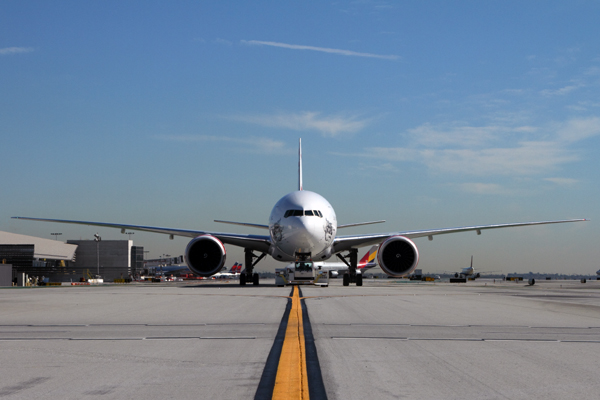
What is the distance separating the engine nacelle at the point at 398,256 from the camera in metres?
32.0

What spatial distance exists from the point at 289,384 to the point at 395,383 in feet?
3.32

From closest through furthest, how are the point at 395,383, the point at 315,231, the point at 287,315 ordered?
the point at 395,383 < the point at 287,315 < the point at 315,231

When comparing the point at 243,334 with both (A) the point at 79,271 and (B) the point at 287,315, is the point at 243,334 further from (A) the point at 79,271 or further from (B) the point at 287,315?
(A) the point at 79,271

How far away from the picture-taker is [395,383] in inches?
224

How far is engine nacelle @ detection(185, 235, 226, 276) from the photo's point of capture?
31.7 metres

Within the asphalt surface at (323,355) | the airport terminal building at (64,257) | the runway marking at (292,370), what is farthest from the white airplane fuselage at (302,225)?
the airport terminal building at (64,257)

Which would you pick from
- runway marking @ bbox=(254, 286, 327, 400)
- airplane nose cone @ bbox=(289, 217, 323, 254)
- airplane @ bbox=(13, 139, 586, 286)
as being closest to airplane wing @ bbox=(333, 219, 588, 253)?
airplane @ bbox=(13, 139, 586, 286)

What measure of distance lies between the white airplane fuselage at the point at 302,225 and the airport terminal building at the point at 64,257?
70380 millimetres

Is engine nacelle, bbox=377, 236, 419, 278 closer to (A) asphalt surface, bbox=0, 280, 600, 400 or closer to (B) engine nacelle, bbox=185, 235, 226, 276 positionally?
(B) engine nacelle, bbox=185, 235, 226, 276

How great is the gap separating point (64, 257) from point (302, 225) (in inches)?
3892

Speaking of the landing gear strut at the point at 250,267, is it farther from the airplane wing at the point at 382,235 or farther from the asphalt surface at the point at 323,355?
the asphalt surface at the point at 323,355

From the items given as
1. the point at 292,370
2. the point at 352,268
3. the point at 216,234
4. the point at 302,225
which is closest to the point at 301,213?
the point at 302,225

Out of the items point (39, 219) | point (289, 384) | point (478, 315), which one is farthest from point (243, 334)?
point (39, 219)

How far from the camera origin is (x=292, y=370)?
20.6ft
